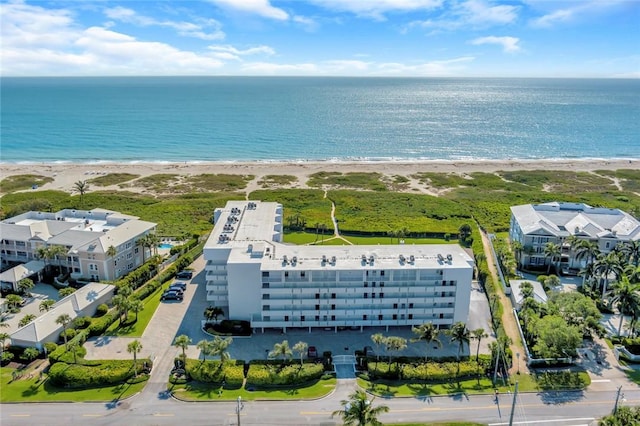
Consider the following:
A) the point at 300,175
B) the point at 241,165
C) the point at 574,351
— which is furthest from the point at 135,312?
the point at 241,165

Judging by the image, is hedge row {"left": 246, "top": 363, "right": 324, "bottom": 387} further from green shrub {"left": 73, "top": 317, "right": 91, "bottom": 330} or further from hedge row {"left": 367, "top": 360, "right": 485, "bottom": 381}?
green shrub {"left": 73, "top": 317, "right": 91, "bottom": 330}

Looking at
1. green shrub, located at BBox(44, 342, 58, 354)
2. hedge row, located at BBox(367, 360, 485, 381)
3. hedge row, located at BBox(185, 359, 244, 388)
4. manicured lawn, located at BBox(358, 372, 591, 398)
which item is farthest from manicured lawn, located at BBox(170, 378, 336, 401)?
green shrub, located at BBox(44, 342, 58, 354)

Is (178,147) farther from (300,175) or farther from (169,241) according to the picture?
(169,241)

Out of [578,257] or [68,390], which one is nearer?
[68,390]

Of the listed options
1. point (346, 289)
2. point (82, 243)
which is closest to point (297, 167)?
point (82, 243)

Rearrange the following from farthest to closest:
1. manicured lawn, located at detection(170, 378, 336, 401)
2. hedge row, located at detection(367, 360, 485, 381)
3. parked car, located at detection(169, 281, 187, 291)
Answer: parked car, located at detection(169, 281, 187, 291)
hedge row, located at detection(367, 360, 485, 381)
manicured lawn, located at detection(170, 378, 336, 401)

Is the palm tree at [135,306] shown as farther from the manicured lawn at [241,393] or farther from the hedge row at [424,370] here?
the hedge row at [424,370]

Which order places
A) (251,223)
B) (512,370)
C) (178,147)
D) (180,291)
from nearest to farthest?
(512,370)
(180,291)
(251,223)
(178,147)
